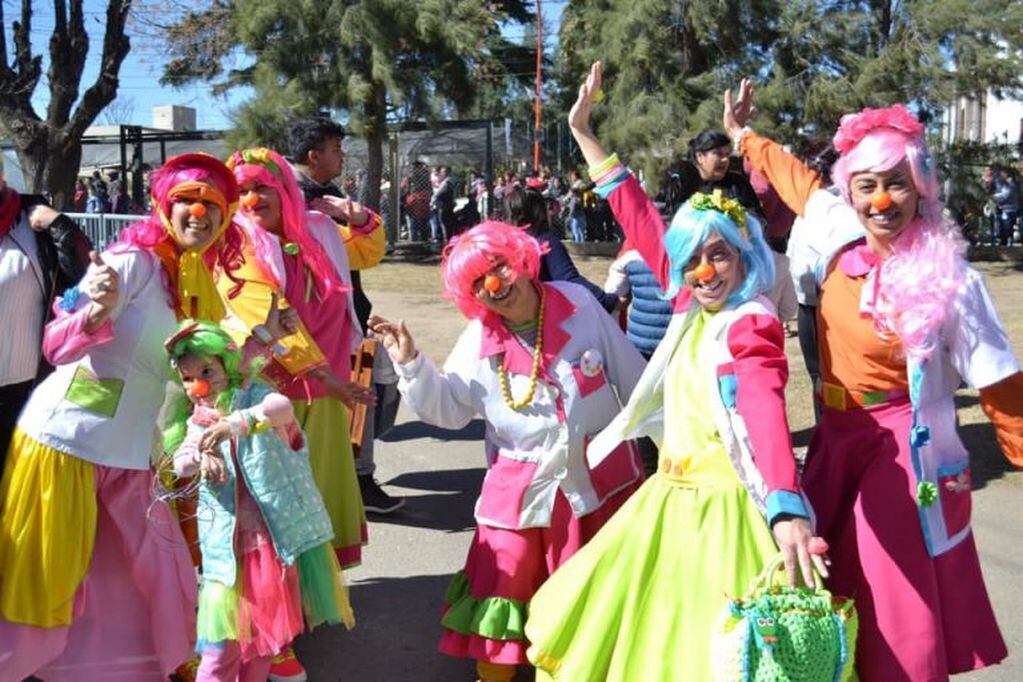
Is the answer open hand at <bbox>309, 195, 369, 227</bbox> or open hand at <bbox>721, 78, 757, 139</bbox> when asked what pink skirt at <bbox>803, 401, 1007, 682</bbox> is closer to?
open hand at <bbox>721, 78, 757, 139</bbox>

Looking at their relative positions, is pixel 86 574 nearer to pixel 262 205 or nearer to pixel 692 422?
pixel 262 205

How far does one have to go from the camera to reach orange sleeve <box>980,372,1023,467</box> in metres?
2.90

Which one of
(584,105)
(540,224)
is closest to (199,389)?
(584,105)

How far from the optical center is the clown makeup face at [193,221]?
362cm

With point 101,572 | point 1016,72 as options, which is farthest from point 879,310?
point 1016,72

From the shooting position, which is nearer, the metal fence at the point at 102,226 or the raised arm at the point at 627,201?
the raised arm at the point at 627,201

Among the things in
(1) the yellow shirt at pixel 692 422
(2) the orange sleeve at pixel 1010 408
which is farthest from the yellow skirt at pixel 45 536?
(2) the orange sleeve at pixel 1010 408

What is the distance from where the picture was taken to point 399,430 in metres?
8.02

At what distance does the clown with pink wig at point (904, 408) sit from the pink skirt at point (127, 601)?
196cm

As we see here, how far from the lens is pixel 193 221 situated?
3621 millimetres

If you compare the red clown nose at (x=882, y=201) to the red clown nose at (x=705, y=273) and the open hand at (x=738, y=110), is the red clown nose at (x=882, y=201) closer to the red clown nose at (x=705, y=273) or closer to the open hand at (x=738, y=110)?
the red clown nose at (x=705, y=273)

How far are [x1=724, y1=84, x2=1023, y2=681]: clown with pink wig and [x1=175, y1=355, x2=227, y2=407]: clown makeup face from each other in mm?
1703

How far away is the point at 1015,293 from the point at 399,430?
982 centimetres

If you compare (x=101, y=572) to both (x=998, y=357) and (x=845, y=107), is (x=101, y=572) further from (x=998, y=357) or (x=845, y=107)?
(x=845, y=107)
